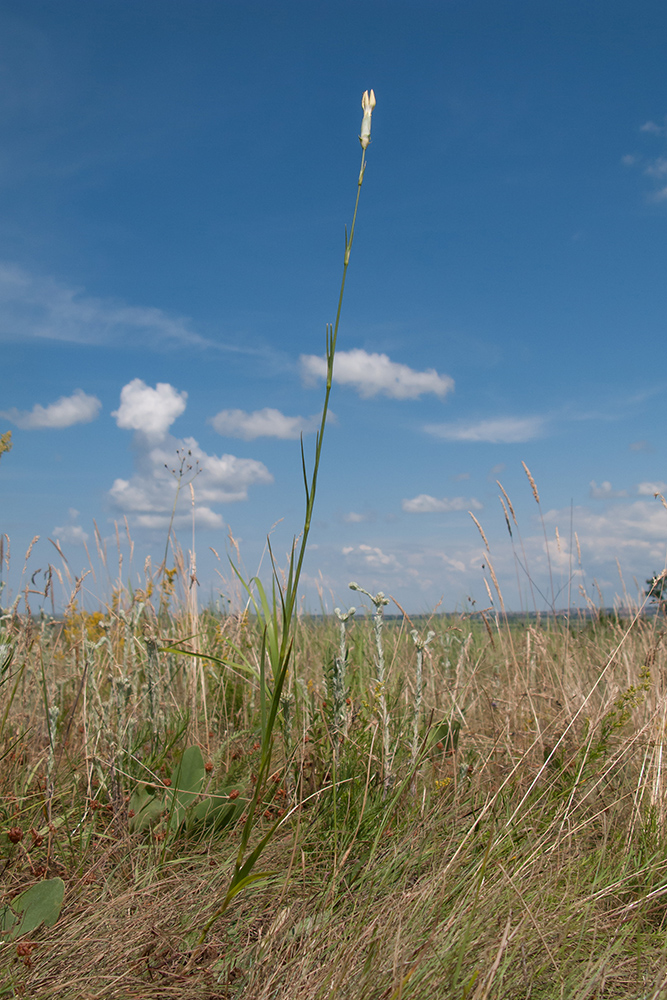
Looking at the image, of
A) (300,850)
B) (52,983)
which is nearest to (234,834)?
(300,850)

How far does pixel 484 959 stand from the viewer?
4.38 ft

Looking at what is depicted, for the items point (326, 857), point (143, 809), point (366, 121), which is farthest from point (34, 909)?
point (366, 121)

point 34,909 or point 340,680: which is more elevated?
point 340,680

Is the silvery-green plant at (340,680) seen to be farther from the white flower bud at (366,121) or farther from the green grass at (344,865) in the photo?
the white flower bud at (366,121)

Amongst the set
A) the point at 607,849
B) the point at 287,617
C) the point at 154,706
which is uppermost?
the point at 287,617

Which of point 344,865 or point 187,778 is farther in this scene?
point 187,778

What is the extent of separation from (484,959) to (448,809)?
0.76 metres

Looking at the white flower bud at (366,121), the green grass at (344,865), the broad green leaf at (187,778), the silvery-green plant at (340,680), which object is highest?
the white flower bud at (366,121)

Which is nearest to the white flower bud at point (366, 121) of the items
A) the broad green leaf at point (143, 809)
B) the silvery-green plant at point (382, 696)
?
the silvery-green plant at point (382, 696)

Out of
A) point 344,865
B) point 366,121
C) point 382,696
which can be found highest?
point 366,121

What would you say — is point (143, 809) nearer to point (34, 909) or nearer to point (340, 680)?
point (34, 909)

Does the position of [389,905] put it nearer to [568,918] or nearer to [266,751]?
[568,918]

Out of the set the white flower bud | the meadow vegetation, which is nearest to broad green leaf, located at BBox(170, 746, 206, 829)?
the meadow vegetation

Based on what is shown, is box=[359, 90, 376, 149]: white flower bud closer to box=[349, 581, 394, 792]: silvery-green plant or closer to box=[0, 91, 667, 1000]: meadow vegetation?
box=[0, 91, 667, 1000]: meadow vegetation
